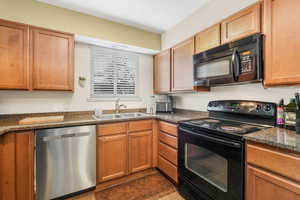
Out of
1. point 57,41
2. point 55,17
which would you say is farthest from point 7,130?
point 55,17

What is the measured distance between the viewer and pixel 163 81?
2.78 m

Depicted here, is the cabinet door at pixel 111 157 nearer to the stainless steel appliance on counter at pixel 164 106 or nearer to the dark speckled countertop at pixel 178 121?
the dark speckled countertop at pixel 178 121

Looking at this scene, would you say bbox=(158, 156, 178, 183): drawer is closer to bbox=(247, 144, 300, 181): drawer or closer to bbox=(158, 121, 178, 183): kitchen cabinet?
bbox=(158, 121, 178, 183): kitchen cabinet

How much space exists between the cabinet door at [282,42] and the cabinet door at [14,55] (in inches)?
108

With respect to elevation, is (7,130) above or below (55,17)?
below

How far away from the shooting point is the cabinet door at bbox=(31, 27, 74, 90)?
6.06ft

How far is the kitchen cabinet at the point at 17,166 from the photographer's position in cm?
145

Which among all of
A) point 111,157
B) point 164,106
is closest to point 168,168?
point 111,157

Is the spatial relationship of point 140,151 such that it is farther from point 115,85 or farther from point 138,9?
point 138,9

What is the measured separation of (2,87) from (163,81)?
235 cm

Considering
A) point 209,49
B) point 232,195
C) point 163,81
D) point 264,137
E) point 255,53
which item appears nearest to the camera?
point 264,137

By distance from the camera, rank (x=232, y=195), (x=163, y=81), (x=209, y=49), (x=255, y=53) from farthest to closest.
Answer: (x=163, y=81) → (x=209, y=49) → (x=255, y=53) → (x=232, y=195)

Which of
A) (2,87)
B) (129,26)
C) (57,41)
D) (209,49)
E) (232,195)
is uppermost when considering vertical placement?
(129,26)

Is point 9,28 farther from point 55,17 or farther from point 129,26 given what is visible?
point 129,26
